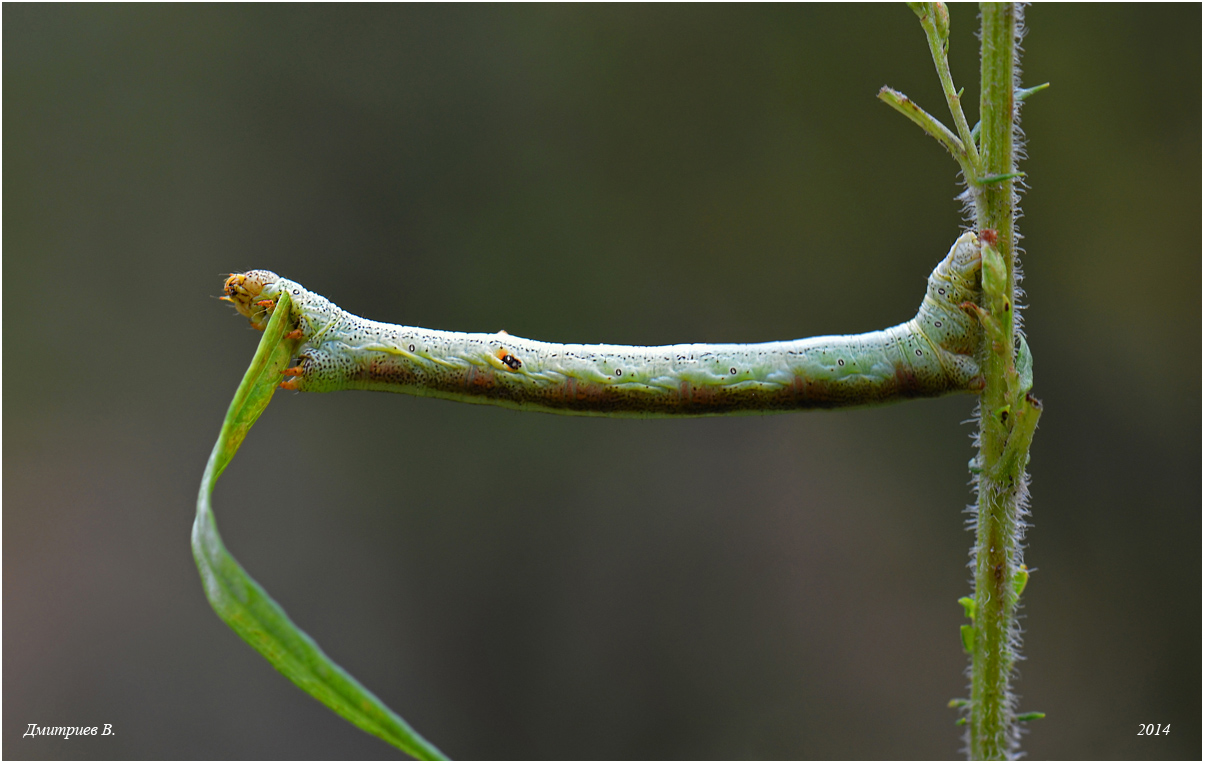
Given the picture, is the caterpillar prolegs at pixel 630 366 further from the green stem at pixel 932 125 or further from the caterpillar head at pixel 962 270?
the green stem at pixel 932 125

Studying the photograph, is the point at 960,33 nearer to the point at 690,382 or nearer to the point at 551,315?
the point at 551,315

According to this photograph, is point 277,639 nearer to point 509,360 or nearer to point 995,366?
point 509,360

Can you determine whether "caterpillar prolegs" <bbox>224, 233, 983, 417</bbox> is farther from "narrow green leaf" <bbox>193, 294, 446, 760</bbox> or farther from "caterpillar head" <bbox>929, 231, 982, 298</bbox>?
"narrow green leaf" <bbox>193, 294, 446, 760</bbox>

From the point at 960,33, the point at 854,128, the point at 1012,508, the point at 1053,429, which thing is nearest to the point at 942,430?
the point at 1053,429

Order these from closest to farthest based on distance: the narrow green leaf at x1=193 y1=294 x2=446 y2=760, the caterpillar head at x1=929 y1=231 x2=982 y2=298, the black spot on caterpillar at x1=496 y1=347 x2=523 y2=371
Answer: the narrow green leaf at x1=193 y1=294 x2=446 y2=760
the caterpillar head at x1=929 y1=231 x2=982 y2=298
the black spot on caterpillar at x1=496 y1=347 x2=523 y2=371

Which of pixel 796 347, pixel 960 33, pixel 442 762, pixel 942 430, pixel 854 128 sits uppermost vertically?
pixel 960 33

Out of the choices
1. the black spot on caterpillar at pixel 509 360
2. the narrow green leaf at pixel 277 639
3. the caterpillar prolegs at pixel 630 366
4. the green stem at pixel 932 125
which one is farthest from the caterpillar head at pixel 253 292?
the green stem at pixel 932 125

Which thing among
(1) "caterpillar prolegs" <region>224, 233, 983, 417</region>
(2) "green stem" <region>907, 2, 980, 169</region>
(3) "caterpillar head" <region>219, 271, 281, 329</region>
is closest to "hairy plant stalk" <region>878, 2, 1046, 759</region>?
(2) "green stem" <region>907, 2, 980, 169</region>
